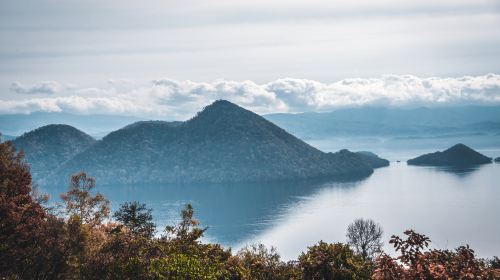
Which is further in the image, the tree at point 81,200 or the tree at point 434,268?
the tree at point 81,200

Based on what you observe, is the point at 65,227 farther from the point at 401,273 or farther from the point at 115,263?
the point at 401,273

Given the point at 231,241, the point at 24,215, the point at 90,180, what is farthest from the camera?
the point at 231,241

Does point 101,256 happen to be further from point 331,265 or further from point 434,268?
point 434,268

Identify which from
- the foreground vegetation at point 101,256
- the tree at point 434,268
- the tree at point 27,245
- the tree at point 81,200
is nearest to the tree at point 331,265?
the foreground vegetation at point 101,256

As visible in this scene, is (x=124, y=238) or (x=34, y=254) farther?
(x=124, y=238)

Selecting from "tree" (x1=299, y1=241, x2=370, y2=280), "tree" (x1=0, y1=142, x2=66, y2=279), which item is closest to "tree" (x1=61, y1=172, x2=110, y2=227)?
"tree" (x1=0, y1=142, x2=66, y2=279)

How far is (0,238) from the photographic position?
118ft

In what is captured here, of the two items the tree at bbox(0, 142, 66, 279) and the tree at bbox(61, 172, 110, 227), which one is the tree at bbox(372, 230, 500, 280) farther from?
the tree at bbox(61, 172, 110, 227)

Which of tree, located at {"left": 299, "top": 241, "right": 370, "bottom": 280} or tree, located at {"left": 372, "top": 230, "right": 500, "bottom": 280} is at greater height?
tree, located at {"left": 372, "top": 230, "right": 500, "bottom": 280}

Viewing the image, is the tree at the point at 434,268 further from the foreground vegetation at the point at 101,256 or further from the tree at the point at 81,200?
the tree at the point at 81,200

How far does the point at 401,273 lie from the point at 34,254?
26.8 m

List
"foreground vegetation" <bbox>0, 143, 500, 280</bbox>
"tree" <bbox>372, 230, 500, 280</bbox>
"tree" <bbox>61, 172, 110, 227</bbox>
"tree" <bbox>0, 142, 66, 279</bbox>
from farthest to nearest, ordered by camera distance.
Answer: "tree" <bbox>61, 172, 110, 227</bbox> → "tree" <bbox>0, 142, 66, 279</bbox> → "foreground vegetation" <bbox>0, 143, 500, 280</bbox> → "tree" <bbox>372, 230, 500, 280</bbox>

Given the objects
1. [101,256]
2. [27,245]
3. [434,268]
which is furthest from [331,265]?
[27,245]

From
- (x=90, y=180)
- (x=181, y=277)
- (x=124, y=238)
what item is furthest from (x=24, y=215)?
(x=90, y=180)
